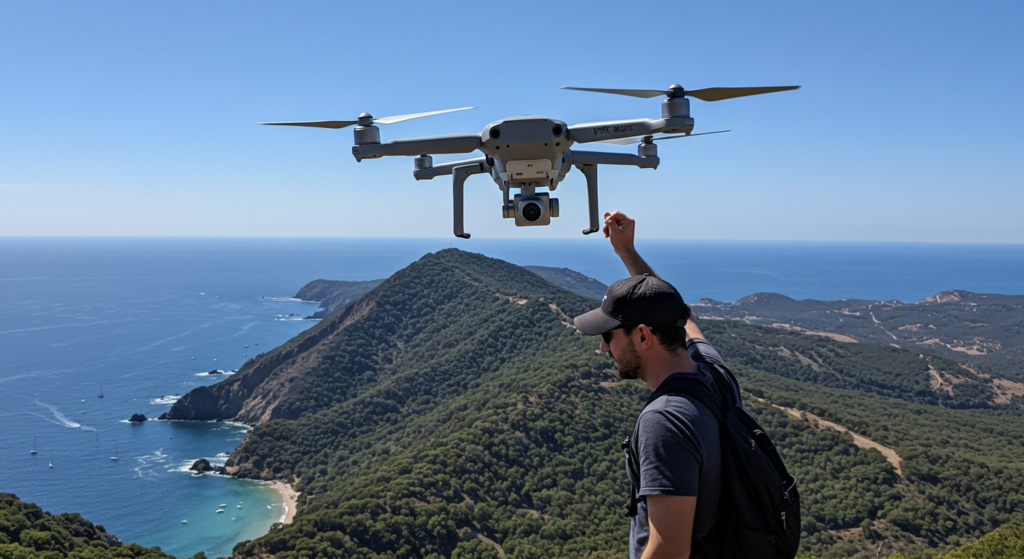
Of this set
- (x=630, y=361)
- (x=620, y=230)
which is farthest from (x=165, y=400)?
(x=630, y=361)

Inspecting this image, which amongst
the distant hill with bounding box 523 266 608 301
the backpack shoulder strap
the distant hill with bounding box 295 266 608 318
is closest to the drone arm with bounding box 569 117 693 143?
the backpack shoulder strap

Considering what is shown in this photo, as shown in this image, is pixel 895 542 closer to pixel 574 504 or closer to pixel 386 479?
pixel 574 504

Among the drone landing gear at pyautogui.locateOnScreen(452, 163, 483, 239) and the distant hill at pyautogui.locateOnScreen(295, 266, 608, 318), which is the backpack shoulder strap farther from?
the distant hill at pyautogui.locateOnScreen(295, 266, 608, 318)

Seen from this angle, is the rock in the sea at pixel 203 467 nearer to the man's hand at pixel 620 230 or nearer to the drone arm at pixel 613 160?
the drone arm at pixel 613 160

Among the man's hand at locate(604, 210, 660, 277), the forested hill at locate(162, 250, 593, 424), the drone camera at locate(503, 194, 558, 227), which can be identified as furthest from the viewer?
the forested hill at locate(162, 250, 593, 424)

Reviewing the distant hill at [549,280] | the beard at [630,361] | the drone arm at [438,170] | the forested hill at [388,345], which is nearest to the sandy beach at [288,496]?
the forested hill at [388,345]

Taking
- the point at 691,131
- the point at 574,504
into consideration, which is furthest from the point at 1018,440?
the point at 691,131
